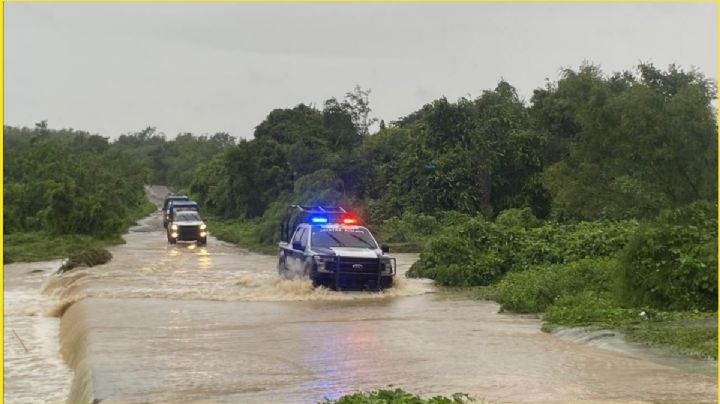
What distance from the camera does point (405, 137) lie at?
5084 centimetres

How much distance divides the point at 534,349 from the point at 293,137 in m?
46.3

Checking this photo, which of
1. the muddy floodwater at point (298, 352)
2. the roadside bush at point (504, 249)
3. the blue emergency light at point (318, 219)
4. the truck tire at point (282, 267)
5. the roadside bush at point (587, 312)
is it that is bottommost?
the muddy floodwater at point (298, 352)

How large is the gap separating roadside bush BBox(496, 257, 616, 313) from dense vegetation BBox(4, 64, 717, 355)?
0.16 feet

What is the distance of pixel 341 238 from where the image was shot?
20547 millimetres

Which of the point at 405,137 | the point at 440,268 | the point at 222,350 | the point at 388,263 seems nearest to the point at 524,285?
the point at 388,263

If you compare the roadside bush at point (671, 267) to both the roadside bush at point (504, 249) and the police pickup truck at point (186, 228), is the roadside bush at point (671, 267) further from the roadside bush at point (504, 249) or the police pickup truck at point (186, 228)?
the police pickup truck at point (186, 228)

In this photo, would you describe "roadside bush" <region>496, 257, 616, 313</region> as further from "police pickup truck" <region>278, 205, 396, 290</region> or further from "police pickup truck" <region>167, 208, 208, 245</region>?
"police pickup truck" <region>167, 208, 208, 245</region>

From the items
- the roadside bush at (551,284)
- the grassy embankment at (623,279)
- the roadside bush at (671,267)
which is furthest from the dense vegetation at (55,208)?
the roadside bush at (671,267)

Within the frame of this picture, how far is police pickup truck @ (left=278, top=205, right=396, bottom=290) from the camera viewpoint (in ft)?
63.7

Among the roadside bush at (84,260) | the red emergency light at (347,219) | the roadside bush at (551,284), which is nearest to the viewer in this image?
the roadside bush at (551,284)

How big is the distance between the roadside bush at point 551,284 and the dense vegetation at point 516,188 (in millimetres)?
50

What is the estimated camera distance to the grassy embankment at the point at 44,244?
1486 inches

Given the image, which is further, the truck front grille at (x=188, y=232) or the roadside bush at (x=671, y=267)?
the truck front grille at (x=188, y=232)

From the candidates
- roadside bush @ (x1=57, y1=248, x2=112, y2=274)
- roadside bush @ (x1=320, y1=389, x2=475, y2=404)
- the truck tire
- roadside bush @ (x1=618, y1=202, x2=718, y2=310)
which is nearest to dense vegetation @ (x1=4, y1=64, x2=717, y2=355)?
roadside bush @ (x1=618, y1=202, x2=718, y2=310)
